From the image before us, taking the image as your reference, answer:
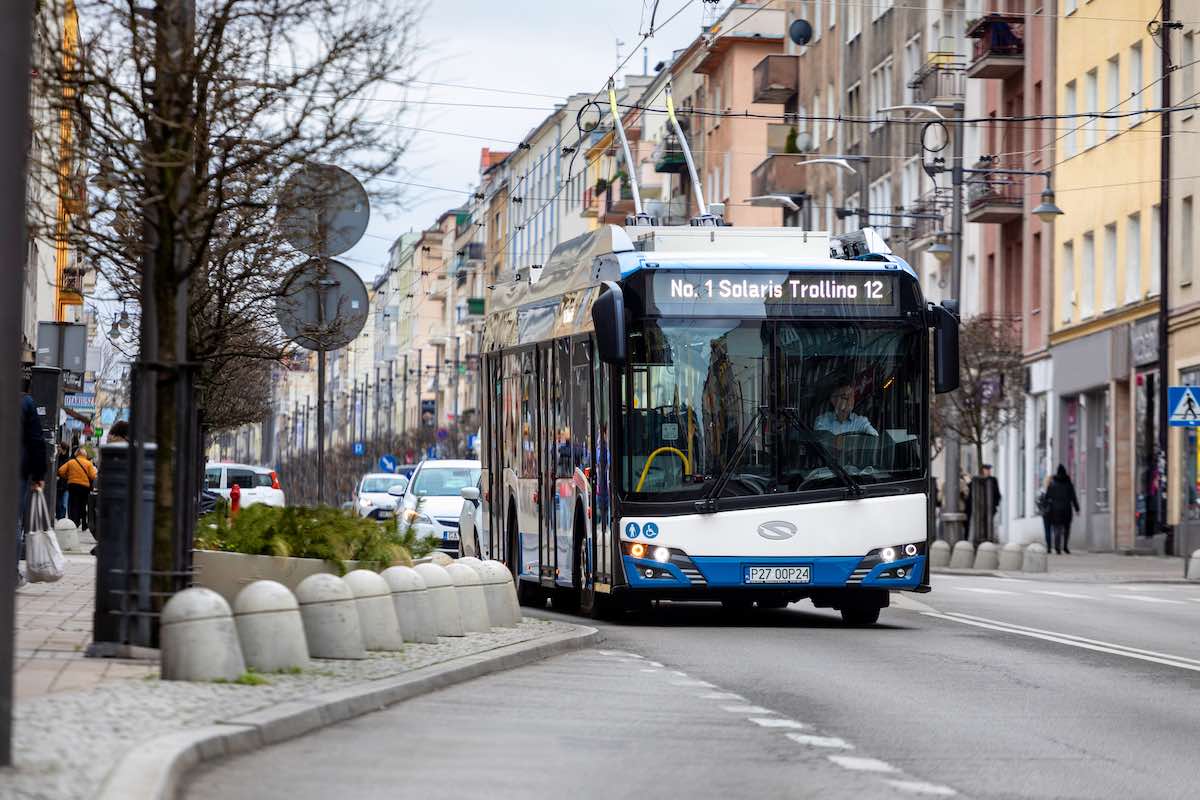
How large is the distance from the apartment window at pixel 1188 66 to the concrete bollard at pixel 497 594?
97.8 feet

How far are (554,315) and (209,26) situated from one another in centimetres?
968

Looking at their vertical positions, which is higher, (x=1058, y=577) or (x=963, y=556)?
(x=963, y=556)

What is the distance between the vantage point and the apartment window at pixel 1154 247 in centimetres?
4909

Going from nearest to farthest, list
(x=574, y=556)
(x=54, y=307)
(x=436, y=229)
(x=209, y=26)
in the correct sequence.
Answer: (x=209, y=26), (x=574, y=556), (x=54, y=307), (x=436, y=229)

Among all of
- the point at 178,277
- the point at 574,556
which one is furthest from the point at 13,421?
the point at 574,556

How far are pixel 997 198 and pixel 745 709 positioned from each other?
45.8 meters

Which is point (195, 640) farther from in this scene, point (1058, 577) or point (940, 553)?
point (940, 553)

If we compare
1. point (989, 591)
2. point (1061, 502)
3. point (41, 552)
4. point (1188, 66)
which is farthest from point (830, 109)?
point (41, 552)

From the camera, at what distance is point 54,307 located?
240ft

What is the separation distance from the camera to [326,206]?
1706 centimetres

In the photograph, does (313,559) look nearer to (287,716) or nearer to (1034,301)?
(287,716)

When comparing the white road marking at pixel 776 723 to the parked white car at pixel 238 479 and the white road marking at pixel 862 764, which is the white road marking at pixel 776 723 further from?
the parked white car at pixel 238 479

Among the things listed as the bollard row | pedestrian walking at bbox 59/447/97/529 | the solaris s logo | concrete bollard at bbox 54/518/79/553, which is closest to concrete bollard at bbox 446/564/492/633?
the bollard row

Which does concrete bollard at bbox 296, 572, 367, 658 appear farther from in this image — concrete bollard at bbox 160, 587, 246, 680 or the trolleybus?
the trolleybus
